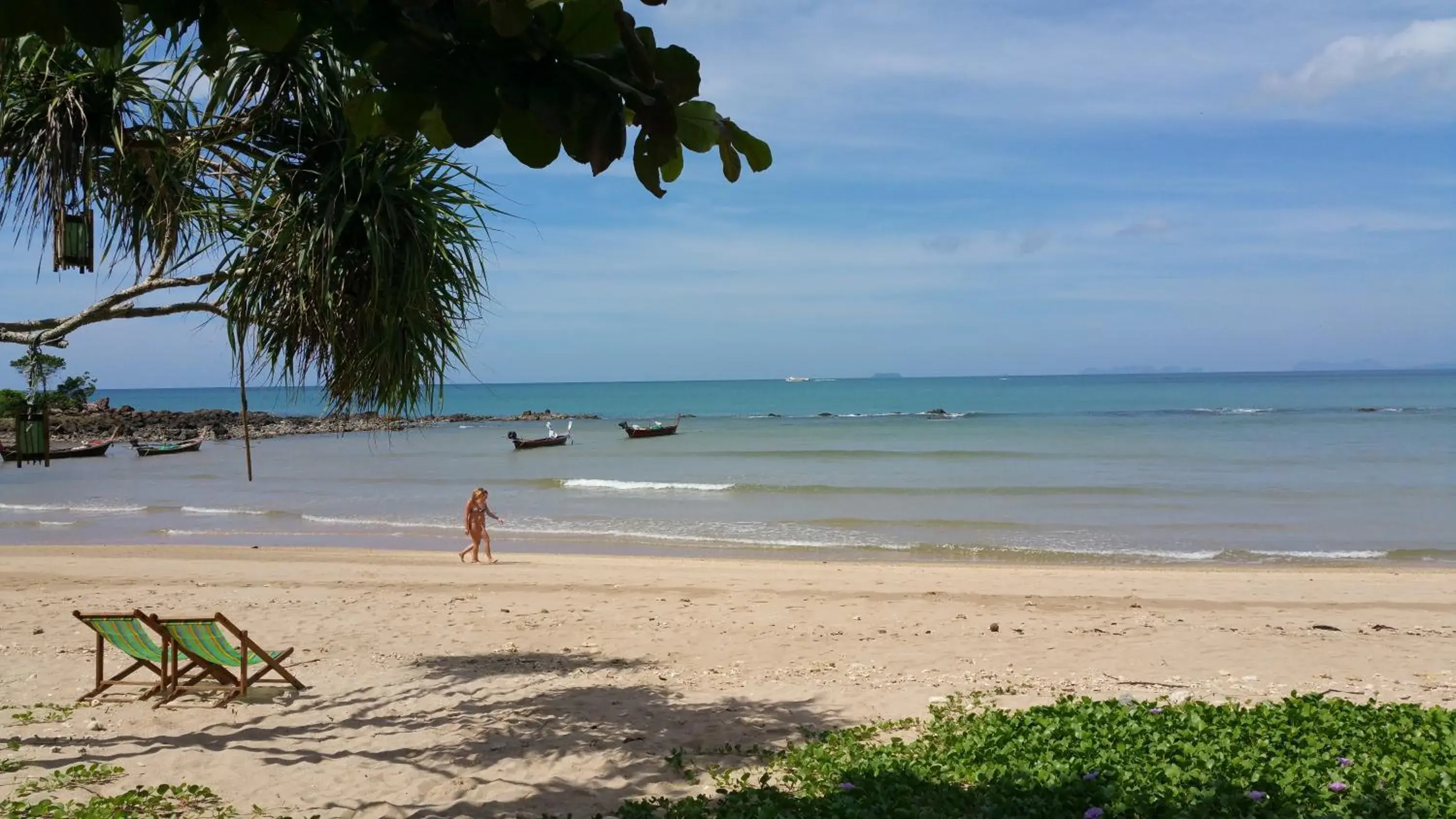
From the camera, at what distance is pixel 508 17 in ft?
5.06

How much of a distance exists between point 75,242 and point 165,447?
41.0m

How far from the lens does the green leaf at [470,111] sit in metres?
1.68

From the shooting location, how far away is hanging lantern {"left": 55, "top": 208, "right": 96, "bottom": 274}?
4.55m

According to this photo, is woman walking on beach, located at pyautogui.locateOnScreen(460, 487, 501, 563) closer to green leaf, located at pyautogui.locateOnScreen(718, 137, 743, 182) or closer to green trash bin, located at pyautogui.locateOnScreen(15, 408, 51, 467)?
green trash bin, located at pyautogui.locateOnScreen(15, 408, 51, 467)

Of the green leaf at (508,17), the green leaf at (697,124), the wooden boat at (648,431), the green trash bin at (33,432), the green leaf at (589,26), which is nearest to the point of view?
the green leaf at (508,17)

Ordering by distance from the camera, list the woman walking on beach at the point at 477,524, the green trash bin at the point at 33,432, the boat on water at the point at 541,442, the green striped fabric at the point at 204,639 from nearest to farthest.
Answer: the green trash bin at the point at 33,432
the green striped fabric at the point at 204,639
the woman walking on beach at the point at 477,524
the boat on water at the point at 541,442

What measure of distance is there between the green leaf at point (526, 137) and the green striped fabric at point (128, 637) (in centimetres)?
566

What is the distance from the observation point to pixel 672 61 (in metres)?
1.68

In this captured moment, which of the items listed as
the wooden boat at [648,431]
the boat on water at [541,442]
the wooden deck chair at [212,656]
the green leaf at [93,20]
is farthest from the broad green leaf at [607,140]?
the wooden boat at [648,431]

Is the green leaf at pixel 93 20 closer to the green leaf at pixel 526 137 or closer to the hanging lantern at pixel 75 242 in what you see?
the green leaf at pixel 526 137

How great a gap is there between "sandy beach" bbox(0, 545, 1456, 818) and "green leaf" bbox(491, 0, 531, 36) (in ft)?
11.5

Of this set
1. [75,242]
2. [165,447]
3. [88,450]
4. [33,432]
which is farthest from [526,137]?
[165,447]

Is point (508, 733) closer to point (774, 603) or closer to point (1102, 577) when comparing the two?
point (774, 603)

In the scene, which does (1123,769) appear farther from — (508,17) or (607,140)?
(508,17)
